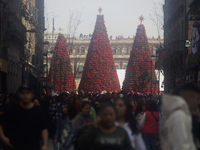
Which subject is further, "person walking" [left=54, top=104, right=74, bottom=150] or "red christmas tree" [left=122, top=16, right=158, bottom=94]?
"red christmas tree" [left=122, top=16, right=158, bottom=94]

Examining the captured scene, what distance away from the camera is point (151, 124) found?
372 inches

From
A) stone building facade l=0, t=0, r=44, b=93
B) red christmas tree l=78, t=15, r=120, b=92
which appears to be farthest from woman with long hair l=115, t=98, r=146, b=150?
red christmas tree l=78, t=15, r=120, b=92

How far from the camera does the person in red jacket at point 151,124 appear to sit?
941 cm

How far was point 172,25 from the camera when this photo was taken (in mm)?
43719

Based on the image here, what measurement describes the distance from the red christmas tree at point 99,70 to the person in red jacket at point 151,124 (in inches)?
2164

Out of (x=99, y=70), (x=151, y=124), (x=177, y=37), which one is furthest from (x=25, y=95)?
(x=99, y=70)

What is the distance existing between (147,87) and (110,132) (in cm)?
5622

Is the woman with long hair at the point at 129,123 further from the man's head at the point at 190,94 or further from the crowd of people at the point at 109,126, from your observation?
the man's head at the point at 190,94

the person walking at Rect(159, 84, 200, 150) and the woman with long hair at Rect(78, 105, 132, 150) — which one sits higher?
the person walking at Rect(159, 84, 200, 150)

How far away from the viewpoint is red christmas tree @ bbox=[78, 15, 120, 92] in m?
64.7

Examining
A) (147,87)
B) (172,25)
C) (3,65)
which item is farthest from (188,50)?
(147,87)

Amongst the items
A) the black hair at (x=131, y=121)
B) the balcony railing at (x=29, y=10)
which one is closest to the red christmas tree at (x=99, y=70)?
the balcony railing at (x=29, y=10)

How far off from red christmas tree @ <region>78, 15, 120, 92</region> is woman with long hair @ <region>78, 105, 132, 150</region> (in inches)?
2328

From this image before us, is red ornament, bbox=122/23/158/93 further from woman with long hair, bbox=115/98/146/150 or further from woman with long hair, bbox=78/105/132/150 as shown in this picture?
woman with long hair, bbox=78/105/132/150
